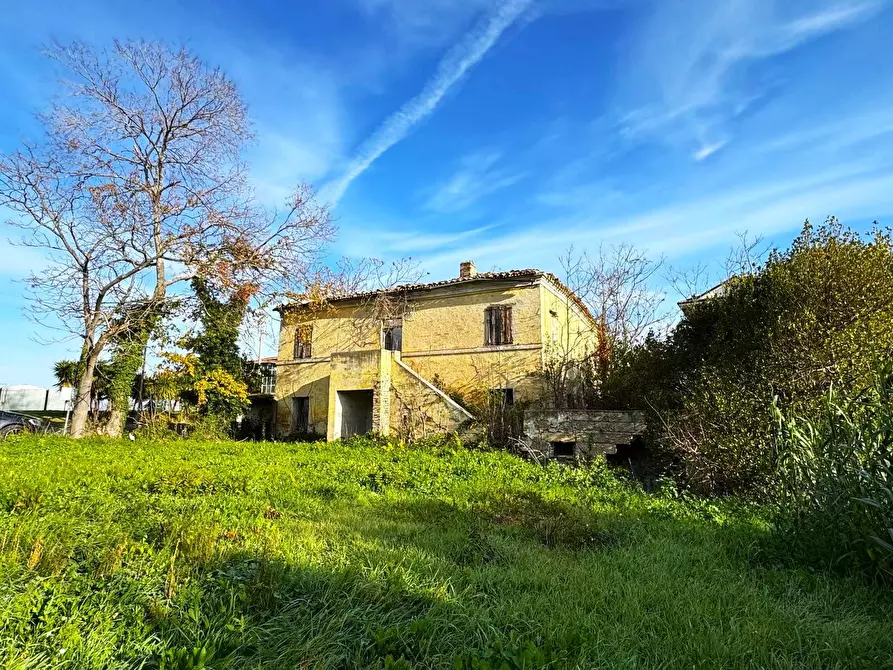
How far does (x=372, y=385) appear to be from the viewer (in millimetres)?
16281

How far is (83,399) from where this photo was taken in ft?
53.7

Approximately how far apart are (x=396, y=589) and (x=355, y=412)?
14588 millimetres

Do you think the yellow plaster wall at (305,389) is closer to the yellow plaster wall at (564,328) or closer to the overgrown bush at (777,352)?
the yellow plaster wall at (564,328)

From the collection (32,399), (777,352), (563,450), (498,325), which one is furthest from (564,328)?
(32,399)

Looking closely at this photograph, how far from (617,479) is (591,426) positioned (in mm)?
1629

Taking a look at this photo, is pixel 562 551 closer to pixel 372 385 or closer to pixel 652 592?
pixel 652 592

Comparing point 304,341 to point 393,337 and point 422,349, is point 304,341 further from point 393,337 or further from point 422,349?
point 422,349

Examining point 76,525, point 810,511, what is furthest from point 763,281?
point 76,525

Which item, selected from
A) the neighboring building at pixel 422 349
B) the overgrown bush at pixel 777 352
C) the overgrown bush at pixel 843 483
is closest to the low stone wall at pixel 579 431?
the overgrown bush at pixel 777 352

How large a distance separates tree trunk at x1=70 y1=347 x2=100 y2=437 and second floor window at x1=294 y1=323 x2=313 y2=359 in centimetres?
734

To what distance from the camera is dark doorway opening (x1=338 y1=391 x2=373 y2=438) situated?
56.3ft

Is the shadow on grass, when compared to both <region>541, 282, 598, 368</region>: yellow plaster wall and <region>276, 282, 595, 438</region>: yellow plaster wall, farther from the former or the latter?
<region>541, 282, 598, 368</region>: yellow plaster wall

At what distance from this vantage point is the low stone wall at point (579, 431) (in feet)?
36.3

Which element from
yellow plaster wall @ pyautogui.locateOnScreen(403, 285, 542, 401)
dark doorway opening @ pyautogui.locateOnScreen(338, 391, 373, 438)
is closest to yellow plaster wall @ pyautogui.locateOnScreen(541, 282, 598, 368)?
yellow plaster wall @ pyautogui.locateOnScreen(403, 285, 542, 401)
